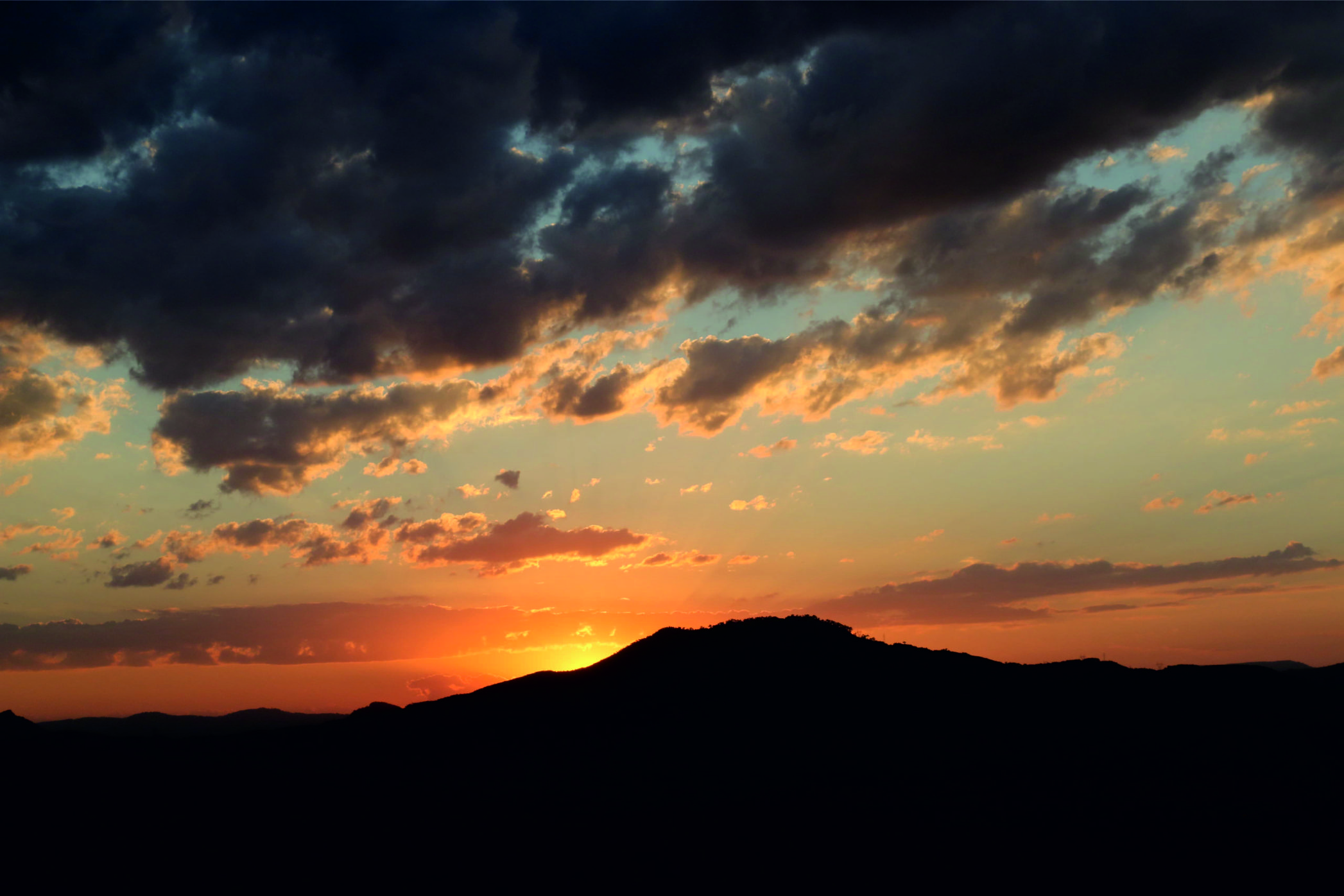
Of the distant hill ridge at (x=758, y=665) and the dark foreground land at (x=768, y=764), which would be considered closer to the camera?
the dark foreground land at (x=768, y=764)

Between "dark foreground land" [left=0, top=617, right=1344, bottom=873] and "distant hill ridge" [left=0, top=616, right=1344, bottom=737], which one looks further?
"distant hill ridge" [left=0, top=616, right=1344, bottom=737]

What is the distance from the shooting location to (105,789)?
57.4 meters

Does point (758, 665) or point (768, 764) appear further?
point (758, 665)

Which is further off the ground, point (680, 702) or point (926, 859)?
point (680, 702)

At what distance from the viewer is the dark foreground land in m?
43.7

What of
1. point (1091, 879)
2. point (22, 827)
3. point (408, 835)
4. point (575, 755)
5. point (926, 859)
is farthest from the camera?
point (575, 755)

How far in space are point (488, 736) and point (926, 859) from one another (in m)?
32.9

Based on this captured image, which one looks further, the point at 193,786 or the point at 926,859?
the point at 193,786

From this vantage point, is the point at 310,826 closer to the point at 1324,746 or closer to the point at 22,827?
the point at 22,827

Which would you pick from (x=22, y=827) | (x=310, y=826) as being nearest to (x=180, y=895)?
(x=310, y=826)

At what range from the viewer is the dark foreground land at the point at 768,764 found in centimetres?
4366

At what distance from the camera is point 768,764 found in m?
51.8

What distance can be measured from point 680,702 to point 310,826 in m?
25.2

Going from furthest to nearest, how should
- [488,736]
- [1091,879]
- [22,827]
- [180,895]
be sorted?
[488,736] → [22,827] → [180,895] → [1091,879]
